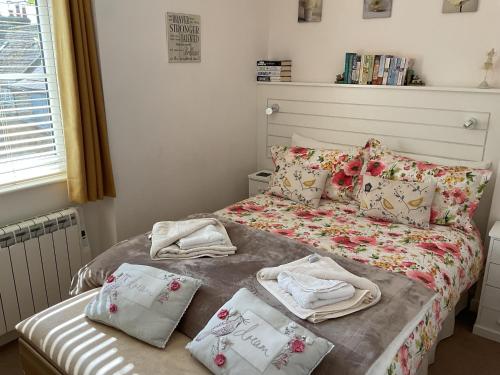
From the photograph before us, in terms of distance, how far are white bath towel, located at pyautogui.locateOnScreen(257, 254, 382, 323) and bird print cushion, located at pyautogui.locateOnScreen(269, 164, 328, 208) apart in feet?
3.00

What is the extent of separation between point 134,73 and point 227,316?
1807mm

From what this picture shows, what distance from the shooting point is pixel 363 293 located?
1.74 m

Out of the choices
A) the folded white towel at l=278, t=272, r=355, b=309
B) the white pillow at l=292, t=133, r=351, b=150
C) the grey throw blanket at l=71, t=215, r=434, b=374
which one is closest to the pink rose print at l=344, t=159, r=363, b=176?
the white pillow at l=292, t=133, r=351, b=150

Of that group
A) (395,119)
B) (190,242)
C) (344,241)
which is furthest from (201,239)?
(395,119)

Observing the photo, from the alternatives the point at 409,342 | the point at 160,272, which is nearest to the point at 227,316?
the point at 160,272

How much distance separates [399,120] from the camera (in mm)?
3025

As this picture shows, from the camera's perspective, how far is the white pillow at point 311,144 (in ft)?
11.0

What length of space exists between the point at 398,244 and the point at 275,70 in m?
1.87

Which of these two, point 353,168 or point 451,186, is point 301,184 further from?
point 451,186

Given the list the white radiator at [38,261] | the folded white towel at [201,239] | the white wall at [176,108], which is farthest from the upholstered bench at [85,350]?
the white wall at [176,108]

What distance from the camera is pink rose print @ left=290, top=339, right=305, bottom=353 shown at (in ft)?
4.59

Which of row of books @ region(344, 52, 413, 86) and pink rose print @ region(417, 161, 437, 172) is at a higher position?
row of books @ region(344, 52, 413, 86)

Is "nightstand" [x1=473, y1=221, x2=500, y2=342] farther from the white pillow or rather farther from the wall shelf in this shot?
the white pillow

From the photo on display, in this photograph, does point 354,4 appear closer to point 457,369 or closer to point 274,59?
point 274,59
